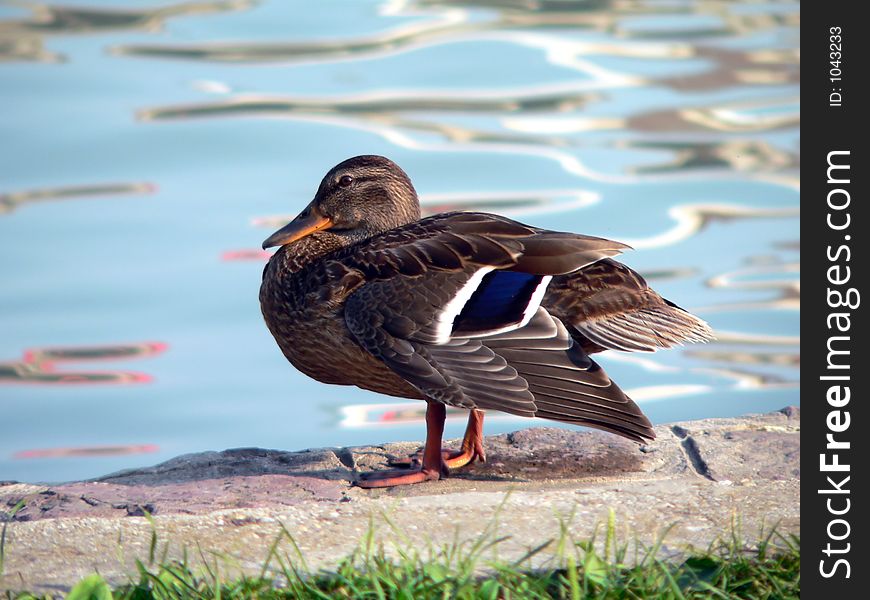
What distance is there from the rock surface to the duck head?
83 cm

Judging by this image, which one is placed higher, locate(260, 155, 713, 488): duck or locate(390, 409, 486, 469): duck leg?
locate(260, 155, 713, 488): duck

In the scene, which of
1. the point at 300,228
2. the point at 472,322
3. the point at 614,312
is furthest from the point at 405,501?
the point at 300,228

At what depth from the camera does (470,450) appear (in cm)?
459

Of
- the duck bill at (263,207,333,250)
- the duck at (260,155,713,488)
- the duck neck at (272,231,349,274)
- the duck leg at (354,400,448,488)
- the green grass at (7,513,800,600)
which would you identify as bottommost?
the green grass at (7,513,800,600)

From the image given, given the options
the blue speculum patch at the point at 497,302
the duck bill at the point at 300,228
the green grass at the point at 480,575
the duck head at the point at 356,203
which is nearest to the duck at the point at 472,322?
the blue speculum patch at the point at 497,302

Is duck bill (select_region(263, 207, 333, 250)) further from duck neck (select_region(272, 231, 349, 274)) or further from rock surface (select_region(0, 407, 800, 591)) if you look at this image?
rock surface (select_region(0, 407, 800, 591))

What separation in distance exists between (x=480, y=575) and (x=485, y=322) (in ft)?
3.58

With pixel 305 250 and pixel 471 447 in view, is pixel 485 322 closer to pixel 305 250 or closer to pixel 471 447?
pixel 471 447

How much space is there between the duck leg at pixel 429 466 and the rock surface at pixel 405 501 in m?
0.05


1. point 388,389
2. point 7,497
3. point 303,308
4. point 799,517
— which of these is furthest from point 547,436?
point 7,497

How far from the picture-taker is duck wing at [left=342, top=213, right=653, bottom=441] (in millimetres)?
4062

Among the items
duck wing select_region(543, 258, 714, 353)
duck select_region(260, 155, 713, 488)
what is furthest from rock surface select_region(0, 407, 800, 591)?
duck wing select_region(543, 258, 714, 353)

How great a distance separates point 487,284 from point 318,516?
1.00 metres

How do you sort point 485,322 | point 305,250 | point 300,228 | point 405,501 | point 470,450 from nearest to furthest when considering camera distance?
point 405,501, point 485,322, point 470,450, point 305,250, point 300,228
